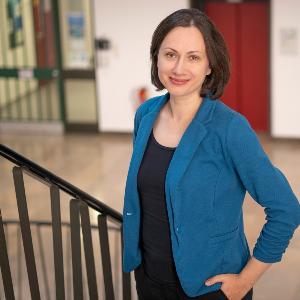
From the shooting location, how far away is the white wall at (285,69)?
950 cm

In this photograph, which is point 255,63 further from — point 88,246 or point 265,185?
point 265,185

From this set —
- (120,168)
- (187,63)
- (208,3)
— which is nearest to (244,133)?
(187,63)

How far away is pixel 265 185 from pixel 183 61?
18.8 inches

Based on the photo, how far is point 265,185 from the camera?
228 cm

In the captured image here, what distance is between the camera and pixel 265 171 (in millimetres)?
2264

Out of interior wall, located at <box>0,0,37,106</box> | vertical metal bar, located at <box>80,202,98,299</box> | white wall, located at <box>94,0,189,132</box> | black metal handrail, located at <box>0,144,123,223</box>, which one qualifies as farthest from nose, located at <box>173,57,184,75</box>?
interior wall, located at <box>0,0,37,106</box>

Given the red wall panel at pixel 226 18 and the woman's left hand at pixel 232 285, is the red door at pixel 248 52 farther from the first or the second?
the woman's left hand at pixel 232 285

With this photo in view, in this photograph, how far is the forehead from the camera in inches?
89.7

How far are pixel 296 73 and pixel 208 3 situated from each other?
1653 millimetres

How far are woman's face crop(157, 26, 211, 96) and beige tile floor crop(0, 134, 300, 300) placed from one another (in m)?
3.77

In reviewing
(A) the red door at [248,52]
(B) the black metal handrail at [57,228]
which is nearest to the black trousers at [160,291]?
(B) the black metal handrail at [57,228]

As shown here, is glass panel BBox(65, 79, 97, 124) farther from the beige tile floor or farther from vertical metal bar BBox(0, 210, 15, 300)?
vertical metal bar BBox(0, 210, 15, 300)

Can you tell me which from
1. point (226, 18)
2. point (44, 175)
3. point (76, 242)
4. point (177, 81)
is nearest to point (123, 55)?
point (226, 18)

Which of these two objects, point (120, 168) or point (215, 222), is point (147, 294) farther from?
point (120, 168)
